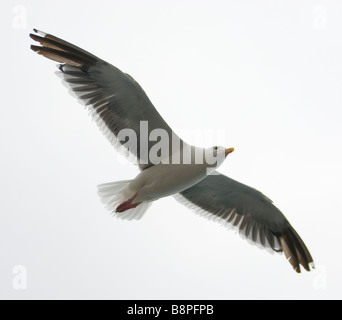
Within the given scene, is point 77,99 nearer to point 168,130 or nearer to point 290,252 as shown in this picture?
point 168,130

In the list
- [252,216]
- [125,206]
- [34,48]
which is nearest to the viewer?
[34,48]

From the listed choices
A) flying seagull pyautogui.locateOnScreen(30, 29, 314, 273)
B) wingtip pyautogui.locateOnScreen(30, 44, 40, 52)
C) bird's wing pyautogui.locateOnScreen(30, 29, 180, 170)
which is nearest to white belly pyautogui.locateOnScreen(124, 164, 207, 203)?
flying seagull pyautogui.locateOnScreen(30, 29, 314, 273)

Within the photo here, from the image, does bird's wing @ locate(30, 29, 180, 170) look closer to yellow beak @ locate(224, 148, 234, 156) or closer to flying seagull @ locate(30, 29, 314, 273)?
flying seagull @ locate(30, 29, 314, 273)

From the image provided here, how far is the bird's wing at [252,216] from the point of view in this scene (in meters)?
Result: 7.20

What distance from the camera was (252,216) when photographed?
24.1ft

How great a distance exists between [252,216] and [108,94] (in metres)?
2.20

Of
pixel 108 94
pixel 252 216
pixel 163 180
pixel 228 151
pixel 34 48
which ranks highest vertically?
pixel 34 48

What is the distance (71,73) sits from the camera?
6.24 meters

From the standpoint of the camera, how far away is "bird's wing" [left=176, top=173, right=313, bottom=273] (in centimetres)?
720

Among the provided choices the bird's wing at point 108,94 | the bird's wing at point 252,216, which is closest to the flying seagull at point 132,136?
the bird's wing at point 108,94

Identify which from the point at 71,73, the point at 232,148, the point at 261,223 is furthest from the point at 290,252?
the point at 71,73

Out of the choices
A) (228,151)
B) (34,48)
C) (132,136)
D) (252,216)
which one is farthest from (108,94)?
(252,216)

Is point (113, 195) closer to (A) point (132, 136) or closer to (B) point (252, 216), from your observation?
(A) point (132, 136)

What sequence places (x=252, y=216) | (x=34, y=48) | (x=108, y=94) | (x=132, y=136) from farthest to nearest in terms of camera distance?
(x=252, y=216)
(x=132, y=136)
(x=108, y=94)
(x=34, y=48)
